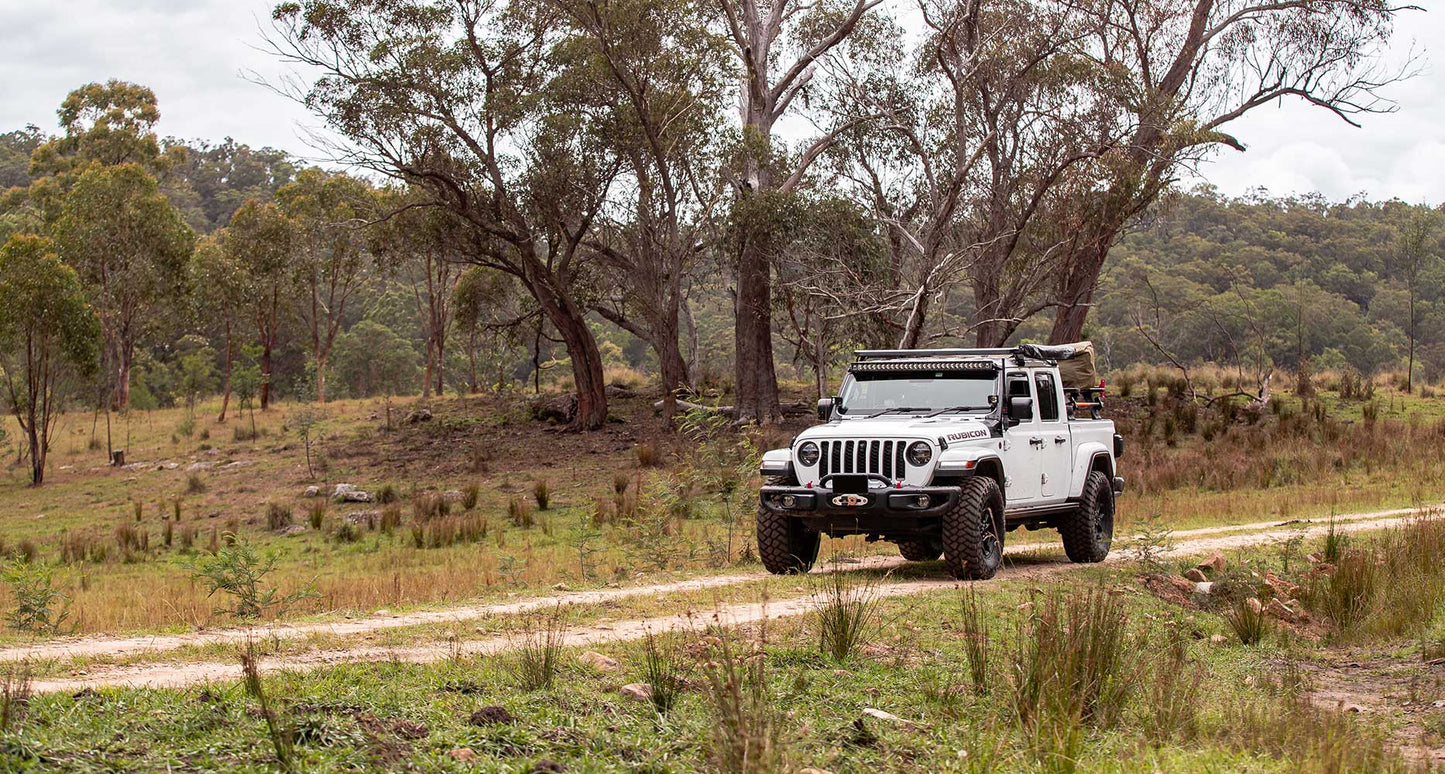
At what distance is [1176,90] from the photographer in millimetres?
28203

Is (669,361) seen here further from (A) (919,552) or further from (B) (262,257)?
(A) (919,552)

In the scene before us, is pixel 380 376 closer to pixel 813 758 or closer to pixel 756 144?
pixel 756 144

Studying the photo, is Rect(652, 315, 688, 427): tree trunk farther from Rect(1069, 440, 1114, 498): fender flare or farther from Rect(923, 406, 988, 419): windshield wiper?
Rect(923, 406, 988, 419): windshield wiper

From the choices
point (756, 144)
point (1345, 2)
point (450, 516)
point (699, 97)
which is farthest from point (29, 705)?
point (1345, 2)

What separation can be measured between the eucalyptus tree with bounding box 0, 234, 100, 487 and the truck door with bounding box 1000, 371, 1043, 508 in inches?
1011

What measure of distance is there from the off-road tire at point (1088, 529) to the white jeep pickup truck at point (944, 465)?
0.01 meters

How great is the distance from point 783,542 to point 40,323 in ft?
A: 82.7

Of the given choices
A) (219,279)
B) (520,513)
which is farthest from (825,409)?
(219,279)

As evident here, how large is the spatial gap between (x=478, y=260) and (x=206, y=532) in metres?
11.7

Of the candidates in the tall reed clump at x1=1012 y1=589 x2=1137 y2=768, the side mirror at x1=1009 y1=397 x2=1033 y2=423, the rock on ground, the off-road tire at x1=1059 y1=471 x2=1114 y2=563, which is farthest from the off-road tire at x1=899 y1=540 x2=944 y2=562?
the rock on ground

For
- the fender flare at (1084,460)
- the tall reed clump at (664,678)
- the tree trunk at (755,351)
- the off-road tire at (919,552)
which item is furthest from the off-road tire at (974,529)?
the tree trunk at (755,351)

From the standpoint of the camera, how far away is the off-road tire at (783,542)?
37.3ft

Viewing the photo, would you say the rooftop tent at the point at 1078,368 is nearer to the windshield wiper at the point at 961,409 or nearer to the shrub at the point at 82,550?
the windshield wiper at the point at 961,409

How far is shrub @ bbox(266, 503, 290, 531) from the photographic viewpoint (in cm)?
2184
